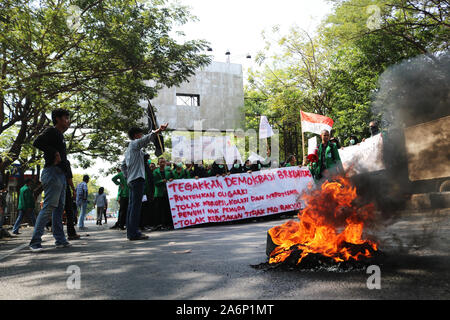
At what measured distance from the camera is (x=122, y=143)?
21.9 m

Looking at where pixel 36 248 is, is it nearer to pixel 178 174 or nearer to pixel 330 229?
pixel 330 229

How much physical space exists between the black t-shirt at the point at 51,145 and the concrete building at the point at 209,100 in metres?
22.2

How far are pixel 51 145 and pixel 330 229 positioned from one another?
4.77 metres

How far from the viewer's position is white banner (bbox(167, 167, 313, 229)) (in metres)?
10.4

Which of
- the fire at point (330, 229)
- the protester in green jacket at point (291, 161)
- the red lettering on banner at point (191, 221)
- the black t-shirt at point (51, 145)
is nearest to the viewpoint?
the fire at point (330, 229)

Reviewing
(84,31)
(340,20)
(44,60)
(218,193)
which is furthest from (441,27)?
(44,60)

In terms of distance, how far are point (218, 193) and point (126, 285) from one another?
782 cm

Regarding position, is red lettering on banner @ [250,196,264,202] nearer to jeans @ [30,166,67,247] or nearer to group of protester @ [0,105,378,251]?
group of protester @ [0,105,378,251]

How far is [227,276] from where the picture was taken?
10.7ft

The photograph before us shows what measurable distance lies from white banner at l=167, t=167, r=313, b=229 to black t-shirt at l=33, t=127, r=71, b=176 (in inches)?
183

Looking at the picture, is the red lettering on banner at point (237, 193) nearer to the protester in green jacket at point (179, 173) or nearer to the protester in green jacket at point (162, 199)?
the protester in green jacket at point (179, 173)

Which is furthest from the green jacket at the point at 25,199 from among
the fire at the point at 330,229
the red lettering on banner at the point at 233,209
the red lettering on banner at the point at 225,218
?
the fire at the point at 330,229

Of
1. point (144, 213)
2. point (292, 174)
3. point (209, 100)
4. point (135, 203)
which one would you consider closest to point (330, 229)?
point (135, 203)

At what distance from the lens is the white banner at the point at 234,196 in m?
10.4
